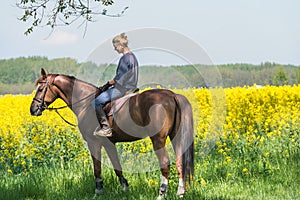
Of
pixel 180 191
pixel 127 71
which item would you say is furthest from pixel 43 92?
pixel 180 191

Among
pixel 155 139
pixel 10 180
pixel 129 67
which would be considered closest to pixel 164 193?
pixel 155 139

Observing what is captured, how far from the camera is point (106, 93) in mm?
6031

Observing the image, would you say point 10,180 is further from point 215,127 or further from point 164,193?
point 215,127

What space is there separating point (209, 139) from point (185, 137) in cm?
275

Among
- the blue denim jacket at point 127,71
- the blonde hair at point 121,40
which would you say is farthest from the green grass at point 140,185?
the blonde hair at point 121,40

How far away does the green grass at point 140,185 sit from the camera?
5.97 metres

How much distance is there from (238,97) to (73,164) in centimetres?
591

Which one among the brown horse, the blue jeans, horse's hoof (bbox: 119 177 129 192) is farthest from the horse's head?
horse's hoof (bbox: 119 177 129 192)

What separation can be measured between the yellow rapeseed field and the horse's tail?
61cm

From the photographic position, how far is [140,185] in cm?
654

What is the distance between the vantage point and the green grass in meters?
5.97

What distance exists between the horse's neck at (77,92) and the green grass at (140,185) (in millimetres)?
1147

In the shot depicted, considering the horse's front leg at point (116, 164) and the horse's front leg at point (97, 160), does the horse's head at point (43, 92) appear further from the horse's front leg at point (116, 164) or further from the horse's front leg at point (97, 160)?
the horse's front leg at point (116, 164)

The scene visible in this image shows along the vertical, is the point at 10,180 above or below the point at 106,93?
below
